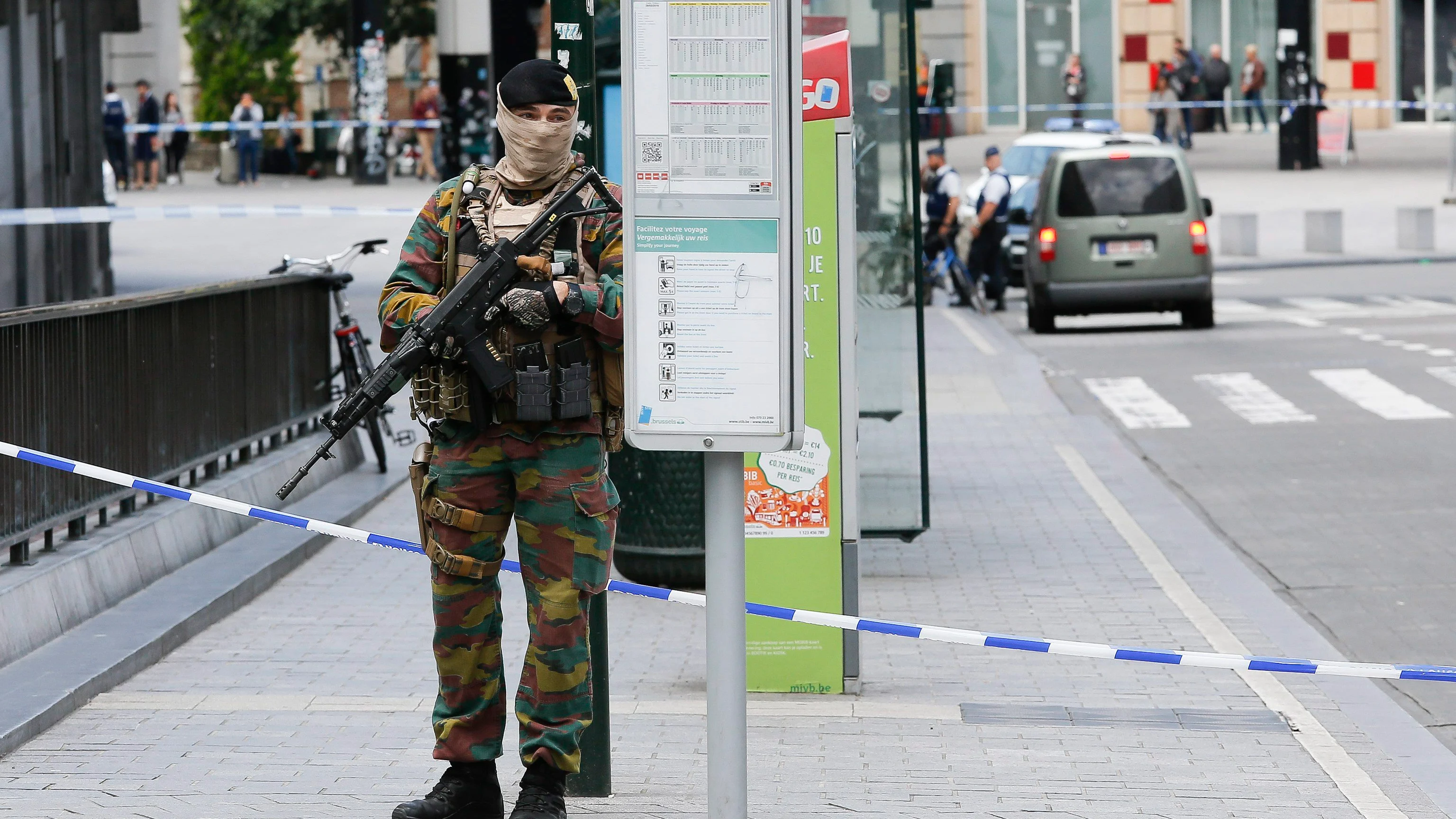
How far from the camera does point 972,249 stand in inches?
898

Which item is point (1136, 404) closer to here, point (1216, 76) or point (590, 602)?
point (590, 602)

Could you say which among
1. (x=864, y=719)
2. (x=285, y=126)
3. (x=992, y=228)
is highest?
(x=285, y=126)

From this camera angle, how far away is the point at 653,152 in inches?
169

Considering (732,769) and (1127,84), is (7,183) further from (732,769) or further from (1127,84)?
(1127,84)

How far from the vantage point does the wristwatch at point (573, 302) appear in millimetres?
4691

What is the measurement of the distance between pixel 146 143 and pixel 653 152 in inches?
1471

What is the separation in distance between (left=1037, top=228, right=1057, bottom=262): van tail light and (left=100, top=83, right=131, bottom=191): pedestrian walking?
76.1 ft

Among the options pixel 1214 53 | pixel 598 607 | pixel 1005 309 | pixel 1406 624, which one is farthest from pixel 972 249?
pixel 1214 53

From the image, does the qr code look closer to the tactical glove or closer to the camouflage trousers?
the tactical glove

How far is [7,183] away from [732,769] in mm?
11094

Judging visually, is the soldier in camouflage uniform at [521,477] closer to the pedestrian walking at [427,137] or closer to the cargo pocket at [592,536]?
the cargo pocket at [592,536]

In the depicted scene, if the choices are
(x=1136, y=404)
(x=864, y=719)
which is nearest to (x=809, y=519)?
(x=864, y=719)

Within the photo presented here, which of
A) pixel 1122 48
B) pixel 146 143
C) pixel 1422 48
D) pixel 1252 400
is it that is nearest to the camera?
pixel 1252 400

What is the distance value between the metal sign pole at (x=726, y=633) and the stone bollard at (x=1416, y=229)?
2550cm
